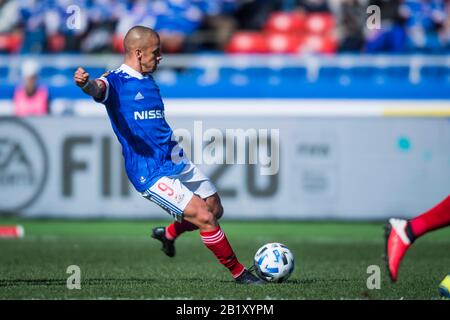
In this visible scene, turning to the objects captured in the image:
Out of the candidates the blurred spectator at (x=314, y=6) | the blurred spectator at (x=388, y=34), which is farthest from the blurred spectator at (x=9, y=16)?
the blurred spectator at (x=388, y=34)

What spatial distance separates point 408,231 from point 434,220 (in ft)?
0.73

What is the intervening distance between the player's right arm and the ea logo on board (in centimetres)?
805

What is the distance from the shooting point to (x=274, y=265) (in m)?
8.64

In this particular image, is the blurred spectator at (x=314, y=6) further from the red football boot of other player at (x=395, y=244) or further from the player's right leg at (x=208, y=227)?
the red football boot of other player at (x=395, y=244)

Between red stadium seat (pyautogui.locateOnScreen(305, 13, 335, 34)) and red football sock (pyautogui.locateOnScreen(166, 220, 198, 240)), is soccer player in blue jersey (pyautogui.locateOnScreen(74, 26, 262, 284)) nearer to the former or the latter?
red football sock (pyautogui.locateOnScreen(166, 220, 198, 240))

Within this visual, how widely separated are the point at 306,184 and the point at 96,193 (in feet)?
11.6

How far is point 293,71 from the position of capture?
18609 millimetres

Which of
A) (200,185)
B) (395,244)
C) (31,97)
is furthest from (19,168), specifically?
(395,244)

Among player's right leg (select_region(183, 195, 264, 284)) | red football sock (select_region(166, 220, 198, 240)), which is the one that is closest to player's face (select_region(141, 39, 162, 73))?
player's right leg (select_region(183, 195, 264, 284))

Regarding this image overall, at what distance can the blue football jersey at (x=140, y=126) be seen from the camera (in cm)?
854

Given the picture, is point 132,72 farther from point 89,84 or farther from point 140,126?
point 89,84
